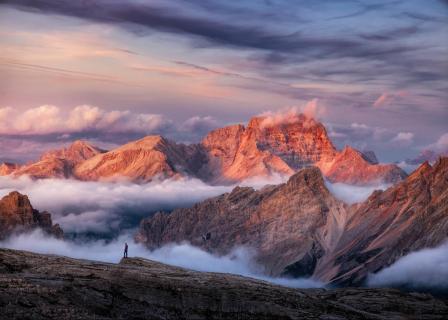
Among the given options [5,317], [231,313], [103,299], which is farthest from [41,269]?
[231,313]

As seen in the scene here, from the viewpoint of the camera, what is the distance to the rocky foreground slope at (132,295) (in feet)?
487

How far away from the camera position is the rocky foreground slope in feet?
487

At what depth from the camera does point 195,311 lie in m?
162

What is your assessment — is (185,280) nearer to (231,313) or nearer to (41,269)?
(231,313)

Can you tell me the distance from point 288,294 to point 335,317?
12522mm

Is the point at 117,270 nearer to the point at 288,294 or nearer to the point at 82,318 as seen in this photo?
the point at 82,318

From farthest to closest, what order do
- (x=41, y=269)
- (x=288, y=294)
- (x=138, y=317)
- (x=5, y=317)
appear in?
(x=288, y=294), (x=41, y=269), (x=138, y=317), (x=5, y=317)

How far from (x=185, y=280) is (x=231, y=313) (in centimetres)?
1352

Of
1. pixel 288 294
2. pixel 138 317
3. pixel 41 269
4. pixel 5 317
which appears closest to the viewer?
pixel 5 317

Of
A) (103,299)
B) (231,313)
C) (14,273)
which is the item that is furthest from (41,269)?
(231,313)

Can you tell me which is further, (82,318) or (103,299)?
(103,299)

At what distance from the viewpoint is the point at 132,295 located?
161250 millimetres

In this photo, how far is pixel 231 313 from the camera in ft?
537

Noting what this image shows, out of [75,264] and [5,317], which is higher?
[75,264]
